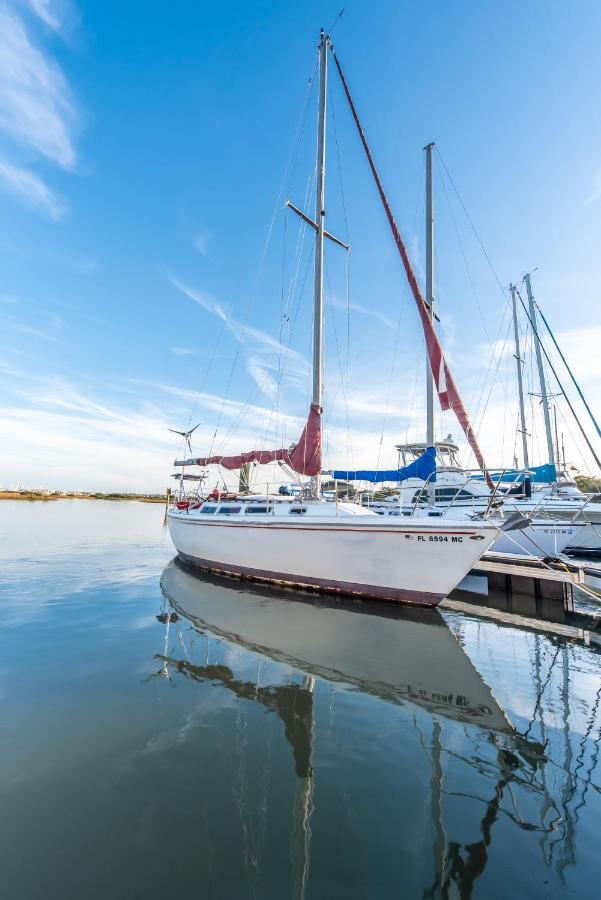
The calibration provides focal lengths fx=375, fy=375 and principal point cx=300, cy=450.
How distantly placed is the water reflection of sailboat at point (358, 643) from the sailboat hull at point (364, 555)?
0.59 metres

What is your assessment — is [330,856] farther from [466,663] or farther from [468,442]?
[468,442]

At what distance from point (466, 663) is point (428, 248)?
18.2m

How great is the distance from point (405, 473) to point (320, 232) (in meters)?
10.1

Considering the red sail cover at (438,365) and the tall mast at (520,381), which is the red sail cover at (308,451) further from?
the tall mast at (520,381)

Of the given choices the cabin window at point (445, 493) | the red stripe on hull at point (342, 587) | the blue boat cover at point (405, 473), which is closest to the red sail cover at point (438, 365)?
the blue boat cover at point (405, 473)

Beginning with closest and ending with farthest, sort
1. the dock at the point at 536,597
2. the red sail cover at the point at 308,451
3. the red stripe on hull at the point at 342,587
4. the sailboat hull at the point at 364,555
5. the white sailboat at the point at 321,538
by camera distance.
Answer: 1. the dock at the point at 536,597
2. the sailboat hull at the point at 364,555
3. the white sailboat at the point at 321,538
4. the red stripe on hull at the point at 342,587
5. the red sail cover at the point at 308,451

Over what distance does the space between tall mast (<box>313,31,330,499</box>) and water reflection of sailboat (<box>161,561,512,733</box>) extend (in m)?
4.14

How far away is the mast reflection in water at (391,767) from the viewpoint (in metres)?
2.80

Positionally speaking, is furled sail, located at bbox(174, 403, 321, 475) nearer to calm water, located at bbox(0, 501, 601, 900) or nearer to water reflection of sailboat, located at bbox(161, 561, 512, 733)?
water reflection of sailboat, located at bbox(161, 561, 512, 733)

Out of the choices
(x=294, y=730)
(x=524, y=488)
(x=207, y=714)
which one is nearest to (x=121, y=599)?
(x=207, y=714)

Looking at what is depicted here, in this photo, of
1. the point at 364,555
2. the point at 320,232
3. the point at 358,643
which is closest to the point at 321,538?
the point at 364,555

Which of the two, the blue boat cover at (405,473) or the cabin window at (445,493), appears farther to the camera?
the cabin window at (445,493)

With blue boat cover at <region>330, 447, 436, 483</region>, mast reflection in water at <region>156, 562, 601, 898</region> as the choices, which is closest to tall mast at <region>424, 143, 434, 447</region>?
blue boat cover at <region>330, 447, 436, 483</region>

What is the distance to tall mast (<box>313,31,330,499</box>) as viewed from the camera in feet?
45.1
